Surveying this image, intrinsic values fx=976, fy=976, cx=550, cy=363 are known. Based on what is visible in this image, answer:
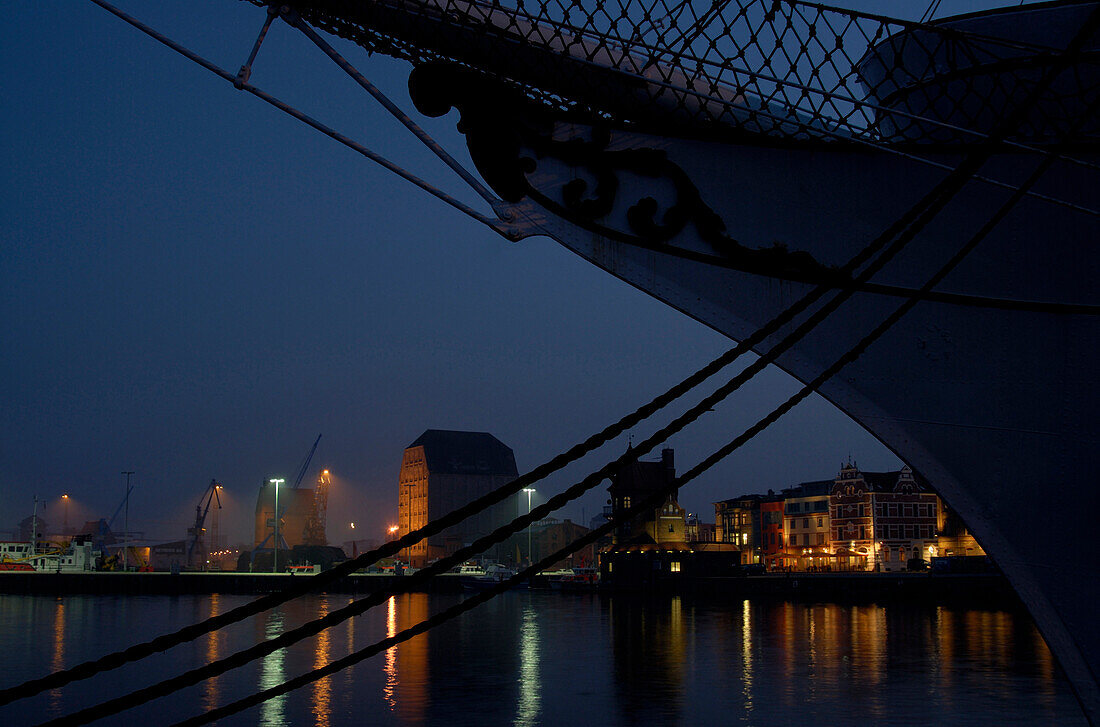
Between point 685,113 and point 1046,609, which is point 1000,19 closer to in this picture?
point 685,113

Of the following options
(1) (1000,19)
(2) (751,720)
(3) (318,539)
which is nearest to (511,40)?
(1) (1000,19)

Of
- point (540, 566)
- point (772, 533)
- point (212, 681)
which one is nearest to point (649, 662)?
point (212, 681)

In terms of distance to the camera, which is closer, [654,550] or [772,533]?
[654,550]

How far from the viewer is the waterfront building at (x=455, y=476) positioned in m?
92.7

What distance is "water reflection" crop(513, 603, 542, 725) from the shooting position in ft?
65.2

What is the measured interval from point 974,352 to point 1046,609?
4.46ft

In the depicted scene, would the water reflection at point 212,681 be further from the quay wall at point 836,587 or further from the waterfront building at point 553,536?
the waterfront building at point 553,536

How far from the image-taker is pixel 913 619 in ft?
137

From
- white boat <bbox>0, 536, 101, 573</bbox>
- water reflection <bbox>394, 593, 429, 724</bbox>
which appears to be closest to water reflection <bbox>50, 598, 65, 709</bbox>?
water reflection <bbox>394, 593, 429, 724</bbox>

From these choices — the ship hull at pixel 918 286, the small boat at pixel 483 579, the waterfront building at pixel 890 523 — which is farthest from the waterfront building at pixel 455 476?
the ship hull at pixel 918 286

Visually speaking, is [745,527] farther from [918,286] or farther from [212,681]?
[918,286]

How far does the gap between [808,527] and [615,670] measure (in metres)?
43.3

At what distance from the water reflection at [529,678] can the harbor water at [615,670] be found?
0.09m

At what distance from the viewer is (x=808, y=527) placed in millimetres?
66812
